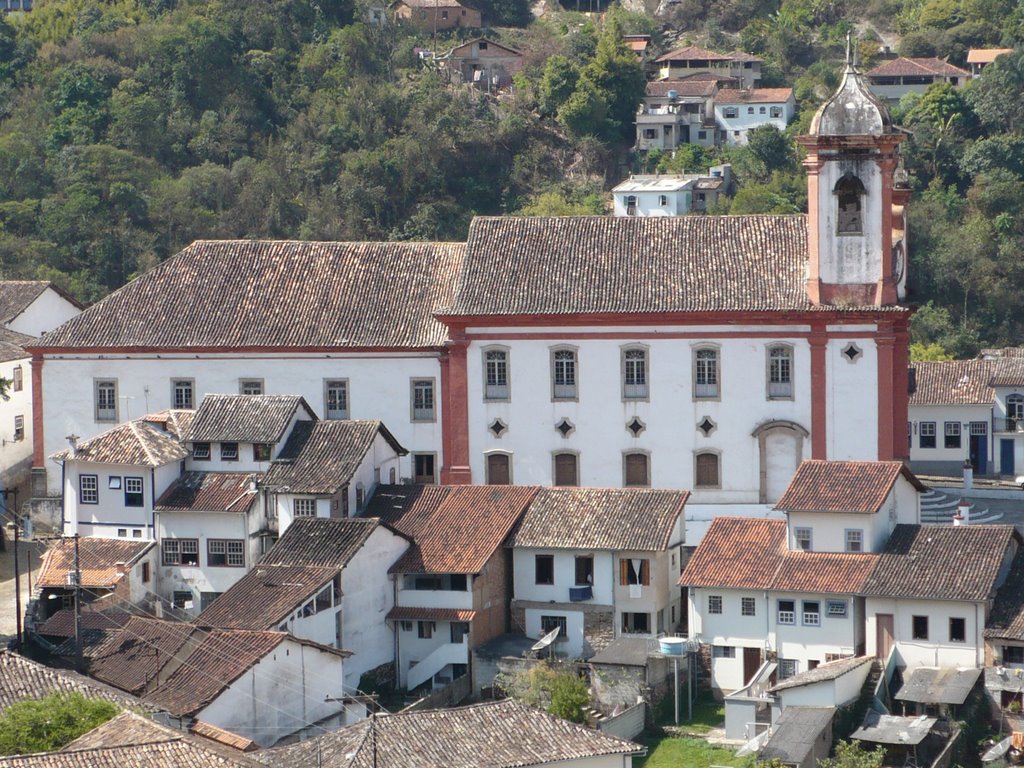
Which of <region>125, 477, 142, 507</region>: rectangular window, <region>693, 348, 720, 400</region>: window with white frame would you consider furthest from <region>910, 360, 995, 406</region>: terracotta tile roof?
<region>125, 477, 142, 507</region>: rectangular window

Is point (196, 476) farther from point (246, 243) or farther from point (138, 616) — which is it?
point (246, 243)

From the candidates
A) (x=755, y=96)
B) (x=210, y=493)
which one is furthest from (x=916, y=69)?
(x=210, y=493)

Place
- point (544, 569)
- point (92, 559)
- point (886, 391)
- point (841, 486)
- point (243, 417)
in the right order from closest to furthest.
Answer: point (841, 486) → point (544, 569) → point (92, 559) → point (243, 417) → point (886, 391)

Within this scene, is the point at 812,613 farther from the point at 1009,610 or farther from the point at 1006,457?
the point at 1006,457

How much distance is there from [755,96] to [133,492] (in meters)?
57.0

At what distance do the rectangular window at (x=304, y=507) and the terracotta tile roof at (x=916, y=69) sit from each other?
60.0 m

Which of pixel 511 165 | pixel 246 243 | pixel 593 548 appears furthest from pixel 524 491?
pixel 511 165

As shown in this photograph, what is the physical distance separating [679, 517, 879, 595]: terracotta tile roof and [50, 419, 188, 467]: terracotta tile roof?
35.5ft

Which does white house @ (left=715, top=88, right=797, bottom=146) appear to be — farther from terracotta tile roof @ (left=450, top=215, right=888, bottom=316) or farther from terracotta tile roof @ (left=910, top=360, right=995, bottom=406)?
terracotta tile roof @ (left=450, top=215, right=888, bottom=316)

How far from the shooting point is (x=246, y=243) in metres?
53.8

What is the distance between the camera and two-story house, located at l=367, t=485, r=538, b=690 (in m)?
44.8

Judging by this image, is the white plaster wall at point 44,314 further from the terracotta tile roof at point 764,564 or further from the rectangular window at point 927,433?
the rectangular window at point 927,433

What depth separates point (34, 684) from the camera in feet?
124

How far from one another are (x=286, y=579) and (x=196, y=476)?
14.8ft
